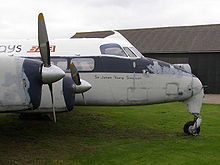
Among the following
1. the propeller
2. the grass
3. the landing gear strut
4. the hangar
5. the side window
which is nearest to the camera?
the propeller

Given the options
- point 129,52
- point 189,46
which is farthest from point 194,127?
point 189,46

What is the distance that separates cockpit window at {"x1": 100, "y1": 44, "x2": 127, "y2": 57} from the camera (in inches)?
440

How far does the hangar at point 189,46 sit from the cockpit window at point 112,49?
2832 centimetres

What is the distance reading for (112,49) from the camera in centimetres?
1132

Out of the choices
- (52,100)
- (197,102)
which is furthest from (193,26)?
(52,100)

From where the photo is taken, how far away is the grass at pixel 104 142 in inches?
314

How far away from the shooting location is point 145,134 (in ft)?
37.1

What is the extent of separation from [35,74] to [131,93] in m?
4.12

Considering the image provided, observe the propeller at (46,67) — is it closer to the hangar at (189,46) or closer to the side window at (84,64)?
the side window at (84,64)

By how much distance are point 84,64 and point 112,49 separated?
44.2 inches

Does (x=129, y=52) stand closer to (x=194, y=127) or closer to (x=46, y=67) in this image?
(x=194, y=127)

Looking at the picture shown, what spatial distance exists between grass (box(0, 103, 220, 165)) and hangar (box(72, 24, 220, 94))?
2437 cm

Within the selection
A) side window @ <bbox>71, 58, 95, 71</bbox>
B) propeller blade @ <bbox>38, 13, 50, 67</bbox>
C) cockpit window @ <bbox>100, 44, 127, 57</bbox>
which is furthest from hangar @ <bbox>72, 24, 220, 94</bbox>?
propeller blade @ <bbox>38, 13, 50, 67</bbox>

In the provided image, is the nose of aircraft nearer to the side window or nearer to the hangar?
the side window
